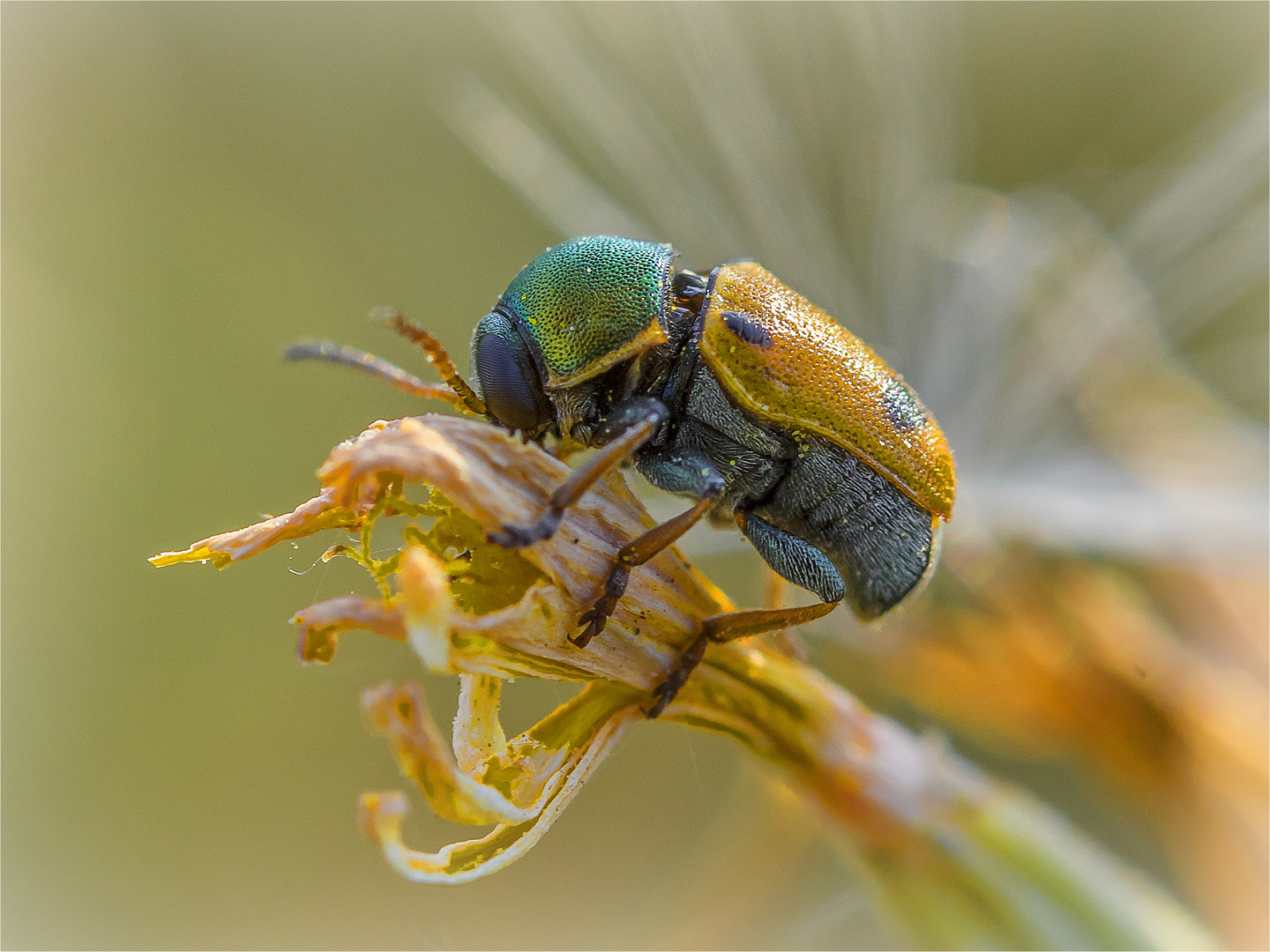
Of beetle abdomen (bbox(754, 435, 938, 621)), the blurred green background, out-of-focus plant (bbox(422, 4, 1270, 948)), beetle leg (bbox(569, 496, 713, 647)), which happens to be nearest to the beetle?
beetle abdomen (bbox(754, 435, 938, 621))

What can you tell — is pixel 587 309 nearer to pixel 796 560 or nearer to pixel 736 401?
pixel 736 401

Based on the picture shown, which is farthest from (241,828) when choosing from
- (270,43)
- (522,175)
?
(270,43)

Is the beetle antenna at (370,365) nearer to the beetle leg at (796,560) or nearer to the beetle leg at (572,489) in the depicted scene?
the beetle leg at (572,489)

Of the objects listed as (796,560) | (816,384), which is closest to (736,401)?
(816,384)

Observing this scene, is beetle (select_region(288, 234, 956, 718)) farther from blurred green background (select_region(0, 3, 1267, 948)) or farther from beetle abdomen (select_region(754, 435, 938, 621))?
blurred green background (select_region(0, 3, 1267, 948))

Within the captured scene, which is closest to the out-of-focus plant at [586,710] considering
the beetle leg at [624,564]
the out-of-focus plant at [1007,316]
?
the beetle leg at [624,564]
